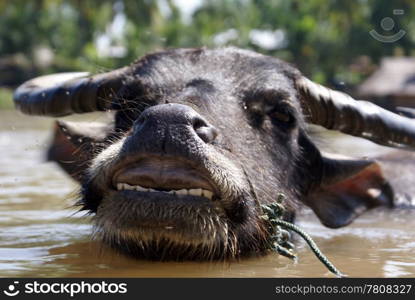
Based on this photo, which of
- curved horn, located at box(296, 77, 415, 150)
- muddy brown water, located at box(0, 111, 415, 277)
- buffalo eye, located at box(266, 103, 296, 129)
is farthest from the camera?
curved horn, located at box(296, 77, 415, 150)

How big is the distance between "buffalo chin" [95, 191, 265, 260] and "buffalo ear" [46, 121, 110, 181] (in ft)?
4.38

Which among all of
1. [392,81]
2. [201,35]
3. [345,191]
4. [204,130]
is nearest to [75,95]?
[204,130]

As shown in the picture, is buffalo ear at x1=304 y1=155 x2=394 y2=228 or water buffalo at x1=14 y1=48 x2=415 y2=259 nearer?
water buffalo at x1=14 y1=48 x2=415 y2=259

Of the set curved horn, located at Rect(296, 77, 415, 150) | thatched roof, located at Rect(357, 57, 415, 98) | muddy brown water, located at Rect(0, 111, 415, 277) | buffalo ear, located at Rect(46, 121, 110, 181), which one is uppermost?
curved horn, located at Rect(296, 77, 415, 150)

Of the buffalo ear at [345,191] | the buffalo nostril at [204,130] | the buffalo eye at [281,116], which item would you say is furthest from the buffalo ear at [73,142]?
the buffalo nostril at [204,130]

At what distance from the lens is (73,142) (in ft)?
17.0

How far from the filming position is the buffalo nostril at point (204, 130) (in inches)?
134

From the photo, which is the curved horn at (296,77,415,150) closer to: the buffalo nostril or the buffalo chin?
the buffalo chin

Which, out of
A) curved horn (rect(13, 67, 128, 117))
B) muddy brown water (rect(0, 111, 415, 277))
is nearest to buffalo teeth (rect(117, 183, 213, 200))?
muddy brown water (rect(0, 111, 415, 277))

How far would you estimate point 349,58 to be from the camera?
38.4m

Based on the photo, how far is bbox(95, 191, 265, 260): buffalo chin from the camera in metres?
3.38

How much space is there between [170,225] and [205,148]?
14.9 inches

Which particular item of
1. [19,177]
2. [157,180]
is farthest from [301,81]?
[19,177]

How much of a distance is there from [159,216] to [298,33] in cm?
3666
